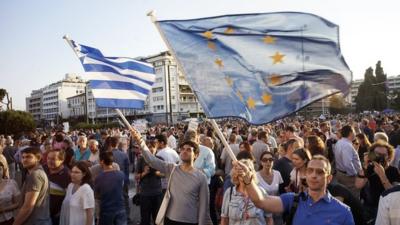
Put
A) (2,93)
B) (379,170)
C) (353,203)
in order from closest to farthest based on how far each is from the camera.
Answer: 1. (353,203)
2. (379,170)
3. (2,93)

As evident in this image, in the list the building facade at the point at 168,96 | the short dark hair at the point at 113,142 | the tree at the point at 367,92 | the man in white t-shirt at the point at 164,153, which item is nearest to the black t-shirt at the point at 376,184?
the man in white t-shirt at the point at 164,153

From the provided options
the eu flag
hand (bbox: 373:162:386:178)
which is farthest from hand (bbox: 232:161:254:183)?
hand (bbox: 373:162:386:178)

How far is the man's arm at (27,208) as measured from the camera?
460 cm

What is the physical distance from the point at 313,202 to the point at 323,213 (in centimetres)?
12

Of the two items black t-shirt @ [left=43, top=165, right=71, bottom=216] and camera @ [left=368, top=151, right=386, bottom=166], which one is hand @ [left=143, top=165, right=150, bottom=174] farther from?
camera @ [left=368, top=151, right=386, bottom=166]

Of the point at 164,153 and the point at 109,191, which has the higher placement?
the point at 164,153

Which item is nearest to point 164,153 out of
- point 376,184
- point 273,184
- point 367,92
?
point 273,184

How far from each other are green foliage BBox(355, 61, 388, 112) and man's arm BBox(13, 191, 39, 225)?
296ft

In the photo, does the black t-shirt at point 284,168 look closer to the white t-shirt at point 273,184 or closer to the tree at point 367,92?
the white t-shirt at point 273,184

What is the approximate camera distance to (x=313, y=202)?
3160 mm

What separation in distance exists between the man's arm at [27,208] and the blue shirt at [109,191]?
1.18m

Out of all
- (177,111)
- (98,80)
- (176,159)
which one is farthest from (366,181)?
(177,111)

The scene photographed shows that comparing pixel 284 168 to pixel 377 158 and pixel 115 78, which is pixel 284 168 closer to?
pixel 377 158

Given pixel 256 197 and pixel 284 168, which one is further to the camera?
pixel 284 168
